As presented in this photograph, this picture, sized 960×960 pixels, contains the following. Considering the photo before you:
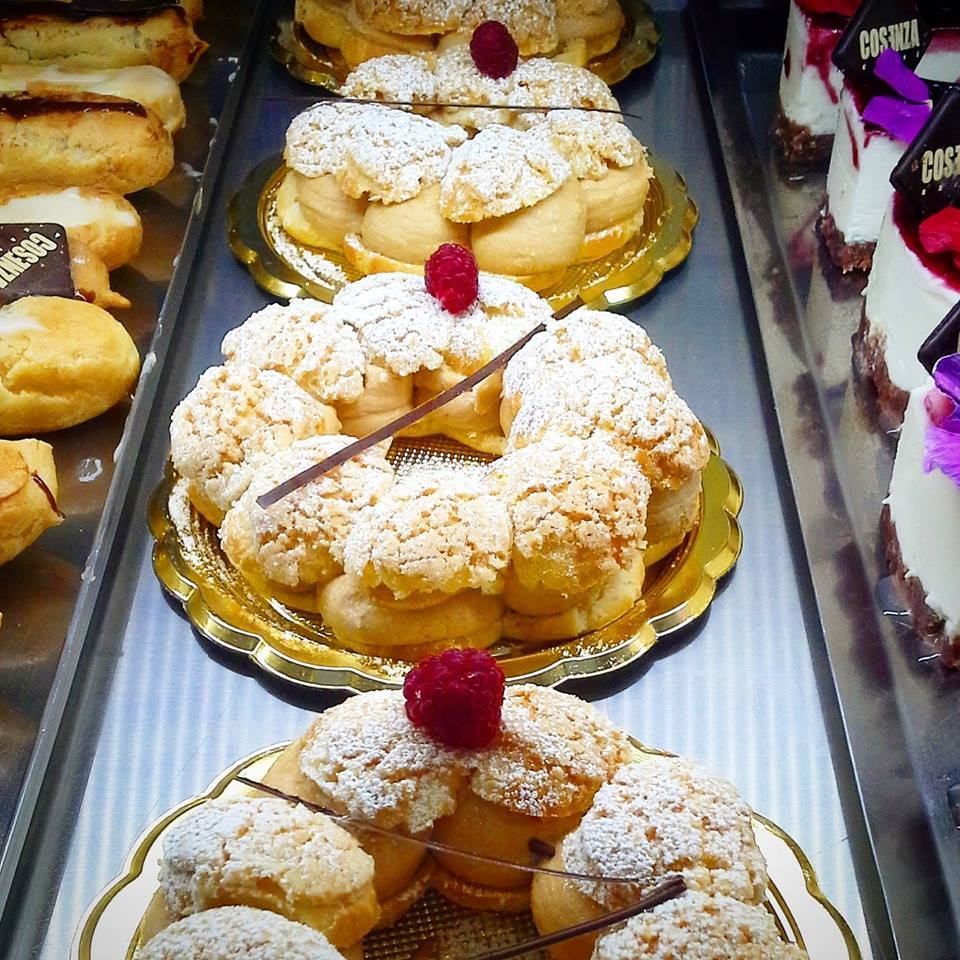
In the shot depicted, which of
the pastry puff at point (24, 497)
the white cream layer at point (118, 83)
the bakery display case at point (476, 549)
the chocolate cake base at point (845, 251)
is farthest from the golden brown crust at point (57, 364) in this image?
the chocolate cake base at point (845, 251)

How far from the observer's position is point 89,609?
212 centimetres

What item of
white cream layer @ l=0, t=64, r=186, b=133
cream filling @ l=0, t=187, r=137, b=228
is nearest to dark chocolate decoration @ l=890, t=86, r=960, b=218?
cream filling @ l=0, t=187, r=137, b=228

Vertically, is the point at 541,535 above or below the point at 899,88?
below

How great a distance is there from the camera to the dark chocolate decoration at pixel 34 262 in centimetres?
247

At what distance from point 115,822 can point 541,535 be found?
72cm

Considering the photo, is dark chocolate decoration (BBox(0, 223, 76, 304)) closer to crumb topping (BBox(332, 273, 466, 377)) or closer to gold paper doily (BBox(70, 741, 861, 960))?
crumb topping (BBox(332, 273, 466, 377))

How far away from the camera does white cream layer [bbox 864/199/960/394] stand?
91.8 inches

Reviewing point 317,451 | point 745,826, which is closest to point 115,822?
point 317,451

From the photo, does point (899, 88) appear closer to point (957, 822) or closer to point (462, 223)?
point (462, 223)

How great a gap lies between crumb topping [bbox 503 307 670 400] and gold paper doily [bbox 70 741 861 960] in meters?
0.88

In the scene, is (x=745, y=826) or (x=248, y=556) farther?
(x=248, y=556)

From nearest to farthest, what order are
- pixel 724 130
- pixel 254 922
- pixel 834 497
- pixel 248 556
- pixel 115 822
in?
pixel 254 922 → pixel 115 822 → pixel 248 556 → pixel 834 497 → pixel 724 130

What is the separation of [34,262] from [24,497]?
62 centimetres

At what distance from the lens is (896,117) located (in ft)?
8.77
